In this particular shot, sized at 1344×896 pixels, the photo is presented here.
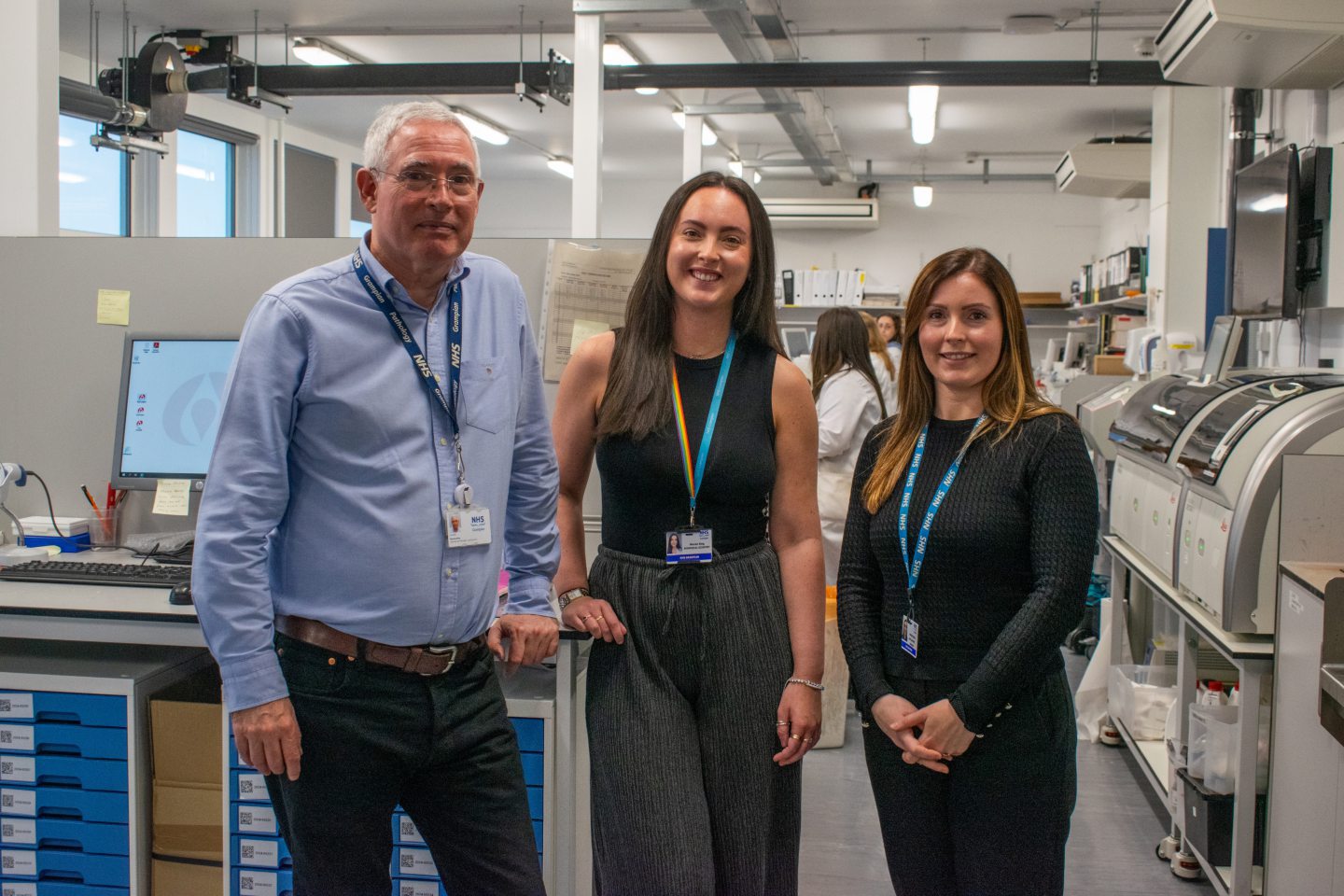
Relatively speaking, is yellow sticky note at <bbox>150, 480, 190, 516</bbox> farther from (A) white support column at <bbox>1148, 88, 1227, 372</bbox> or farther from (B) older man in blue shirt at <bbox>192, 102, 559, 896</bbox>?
(A) white support column at <bbox>1148, 88, 1227, 372</bbox>

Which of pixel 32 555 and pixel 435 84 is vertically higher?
pixel 435 84

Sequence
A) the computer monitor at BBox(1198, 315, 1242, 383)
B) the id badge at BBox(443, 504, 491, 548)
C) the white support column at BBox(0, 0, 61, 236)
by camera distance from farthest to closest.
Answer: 1. the computer monitor at BBox(1198, 315, 1242, 383)
2. the white support column at BBox(0, 0, 61, 236)
3. the id badge at BBox(443, 504, 491, 548)

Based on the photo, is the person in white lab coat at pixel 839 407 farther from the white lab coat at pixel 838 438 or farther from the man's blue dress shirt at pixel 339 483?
the man's blue dress shirt at pixel 339 483

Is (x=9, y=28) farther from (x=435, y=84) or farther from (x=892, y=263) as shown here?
(x=892, y=263)

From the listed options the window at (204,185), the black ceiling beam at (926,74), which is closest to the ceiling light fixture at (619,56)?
the black ceiling beam at (926,74)

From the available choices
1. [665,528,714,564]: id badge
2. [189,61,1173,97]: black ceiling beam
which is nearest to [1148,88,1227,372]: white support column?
[189,61,1173,97]: black ceiling beam

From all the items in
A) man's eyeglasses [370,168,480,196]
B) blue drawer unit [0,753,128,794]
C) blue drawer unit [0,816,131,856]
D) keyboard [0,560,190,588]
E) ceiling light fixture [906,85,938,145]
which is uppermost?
ceiling light fixture [906,85,938,145]

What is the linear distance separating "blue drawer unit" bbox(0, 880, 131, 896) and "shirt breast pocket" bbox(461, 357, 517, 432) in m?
1.49

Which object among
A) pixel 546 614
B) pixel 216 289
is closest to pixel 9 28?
pixel 216 289

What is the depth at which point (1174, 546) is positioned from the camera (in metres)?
2.79

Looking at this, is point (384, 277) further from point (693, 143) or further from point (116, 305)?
point (693, 143)

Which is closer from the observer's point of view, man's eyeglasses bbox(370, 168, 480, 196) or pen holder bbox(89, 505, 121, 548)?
man's eyeglasses bbox(370, 168, 480, 196)

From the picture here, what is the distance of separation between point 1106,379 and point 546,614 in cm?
449

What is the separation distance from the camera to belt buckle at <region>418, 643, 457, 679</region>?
59.7 inches
